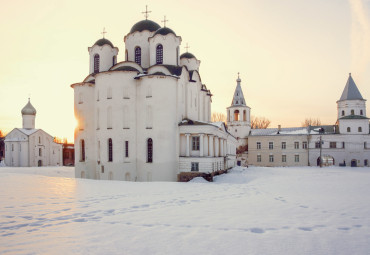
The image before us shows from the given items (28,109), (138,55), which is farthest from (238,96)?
(28,109)

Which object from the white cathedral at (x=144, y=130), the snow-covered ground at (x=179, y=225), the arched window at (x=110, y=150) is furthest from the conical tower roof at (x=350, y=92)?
the snow-covered ground at (x=179, y=225)

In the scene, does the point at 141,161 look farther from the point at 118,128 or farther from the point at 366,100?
the point at 366,100

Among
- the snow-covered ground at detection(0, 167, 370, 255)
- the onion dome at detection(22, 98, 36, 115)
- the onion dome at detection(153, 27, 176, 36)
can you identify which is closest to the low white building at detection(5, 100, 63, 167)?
the onion dome at detection(22, 98, 36, 115)

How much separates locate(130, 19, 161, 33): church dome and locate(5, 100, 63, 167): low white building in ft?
104

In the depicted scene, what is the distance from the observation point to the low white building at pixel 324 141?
49656 millimetres

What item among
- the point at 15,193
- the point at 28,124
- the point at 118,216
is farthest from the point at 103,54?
the point at 28,124

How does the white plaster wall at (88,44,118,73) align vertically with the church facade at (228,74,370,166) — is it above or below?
above

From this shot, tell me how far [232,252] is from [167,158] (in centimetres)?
1965

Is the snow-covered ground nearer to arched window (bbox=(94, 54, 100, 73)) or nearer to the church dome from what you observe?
arched window (bbox=(94, 54, 100, 73))

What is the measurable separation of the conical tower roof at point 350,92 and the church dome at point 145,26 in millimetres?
36983

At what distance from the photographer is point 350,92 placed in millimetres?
51812

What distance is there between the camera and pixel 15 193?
12844 mm

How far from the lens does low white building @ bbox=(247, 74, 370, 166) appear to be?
49656 mm

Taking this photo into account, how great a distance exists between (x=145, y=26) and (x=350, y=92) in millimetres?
38934
